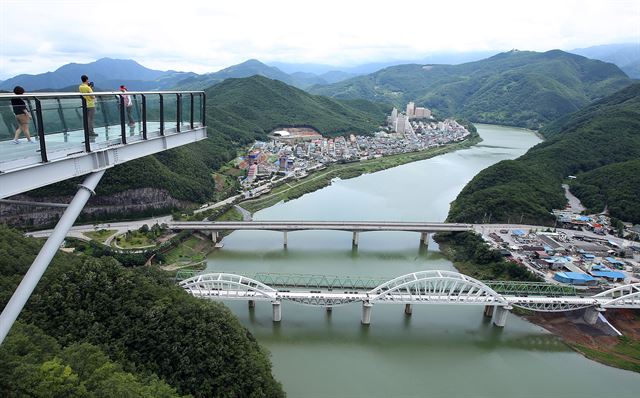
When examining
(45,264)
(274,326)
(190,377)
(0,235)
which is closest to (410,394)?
(274,326)

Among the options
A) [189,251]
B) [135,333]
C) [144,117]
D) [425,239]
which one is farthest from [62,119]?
[425,239]

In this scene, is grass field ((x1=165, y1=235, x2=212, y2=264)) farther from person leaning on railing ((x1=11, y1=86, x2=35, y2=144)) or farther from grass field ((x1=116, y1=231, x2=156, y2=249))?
person leaning on railing ((x1=11, y1=86, x2=35, y2=144))

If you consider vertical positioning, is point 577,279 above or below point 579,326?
above

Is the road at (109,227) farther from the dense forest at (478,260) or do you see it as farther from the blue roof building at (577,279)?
the blue roof building at (577,279)

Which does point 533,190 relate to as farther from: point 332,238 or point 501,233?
point 332,238

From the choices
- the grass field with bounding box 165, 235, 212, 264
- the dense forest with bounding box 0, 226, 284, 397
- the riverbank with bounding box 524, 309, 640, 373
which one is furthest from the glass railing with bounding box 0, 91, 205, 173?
the riverbank with bounding box 524, 309, 640, 373

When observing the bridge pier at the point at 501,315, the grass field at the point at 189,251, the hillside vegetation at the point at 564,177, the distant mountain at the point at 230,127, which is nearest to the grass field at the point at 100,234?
the distant mountain at the point at 230,127

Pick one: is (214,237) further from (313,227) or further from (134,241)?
(313,227)
